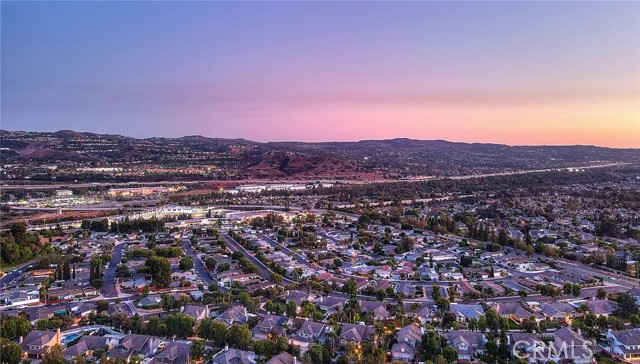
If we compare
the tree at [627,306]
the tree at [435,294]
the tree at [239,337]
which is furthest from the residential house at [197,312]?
the tree at [627,306]

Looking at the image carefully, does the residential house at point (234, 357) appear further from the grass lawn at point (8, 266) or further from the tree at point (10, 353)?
the grass lawn at point (8, 266)

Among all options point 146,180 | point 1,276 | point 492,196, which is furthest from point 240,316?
point 146,180

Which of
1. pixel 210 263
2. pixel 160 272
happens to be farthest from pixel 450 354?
pixel 210 263

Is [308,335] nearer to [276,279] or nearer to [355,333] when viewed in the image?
[355,333]

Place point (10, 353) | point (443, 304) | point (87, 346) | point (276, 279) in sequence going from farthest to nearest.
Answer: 1. point (276, 279)
2. point (443, 304)
3. point (87, 346)
4. point (10, 353)

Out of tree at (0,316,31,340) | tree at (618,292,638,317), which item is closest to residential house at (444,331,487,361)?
tree at (618,292,638,317)

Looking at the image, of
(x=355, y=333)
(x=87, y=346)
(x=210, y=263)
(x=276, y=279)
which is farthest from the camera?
(x=210, y=263)
